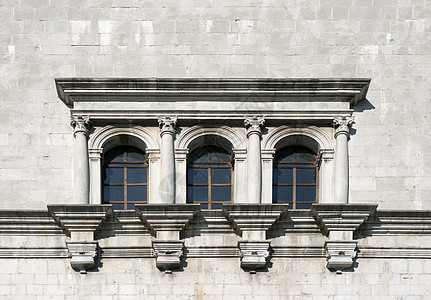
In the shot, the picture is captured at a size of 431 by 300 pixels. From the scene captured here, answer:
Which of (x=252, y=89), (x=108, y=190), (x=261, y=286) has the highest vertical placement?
(x=252, y=89)

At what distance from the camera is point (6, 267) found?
90.1 feet

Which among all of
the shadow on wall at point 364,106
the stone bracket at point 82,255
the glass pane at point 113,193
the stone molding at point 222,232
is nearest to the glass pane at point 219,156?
the stone molding at point 222,232

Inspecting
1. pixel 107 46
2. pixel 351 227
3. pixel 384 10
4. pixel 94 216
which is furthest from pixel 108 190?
pixel 384 10

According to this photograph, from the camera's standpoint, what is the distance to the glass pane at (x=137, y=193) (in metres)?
28.5

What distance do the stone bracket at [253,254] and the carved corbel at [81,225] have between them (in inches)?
115

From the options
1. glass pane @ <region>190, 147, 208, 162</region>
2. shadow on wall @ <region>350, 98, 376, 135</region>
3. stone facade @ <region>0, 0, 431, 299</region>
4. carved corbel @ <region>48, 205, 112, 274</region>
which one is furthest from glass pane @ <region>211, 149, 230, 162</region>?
shadow on wall @ <region>350, 98, 376, 135</region>

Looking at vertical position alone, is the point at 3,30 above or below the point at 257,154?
above

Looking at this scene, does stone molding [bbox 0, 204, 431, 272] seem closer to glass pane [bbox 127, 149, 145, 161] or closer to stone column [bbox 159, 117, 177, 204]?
stone column [bbox 159, 117, 177, 204]

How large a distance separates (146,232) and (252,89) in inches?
152

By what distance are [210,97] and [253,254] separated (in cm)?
362

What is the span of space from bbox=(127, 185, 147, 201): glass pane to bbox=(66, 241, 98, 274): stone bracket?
1.58 m

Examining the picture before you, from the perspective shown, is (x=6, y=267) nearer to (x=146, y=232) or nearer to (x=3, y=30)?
(x=146, y=232)

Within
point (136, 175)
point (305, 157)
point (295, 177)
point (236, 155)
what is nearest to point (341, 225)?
point (295, 177)

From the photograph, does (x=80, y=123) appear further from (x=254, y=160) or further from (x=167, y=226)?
(x=254, y=160)
